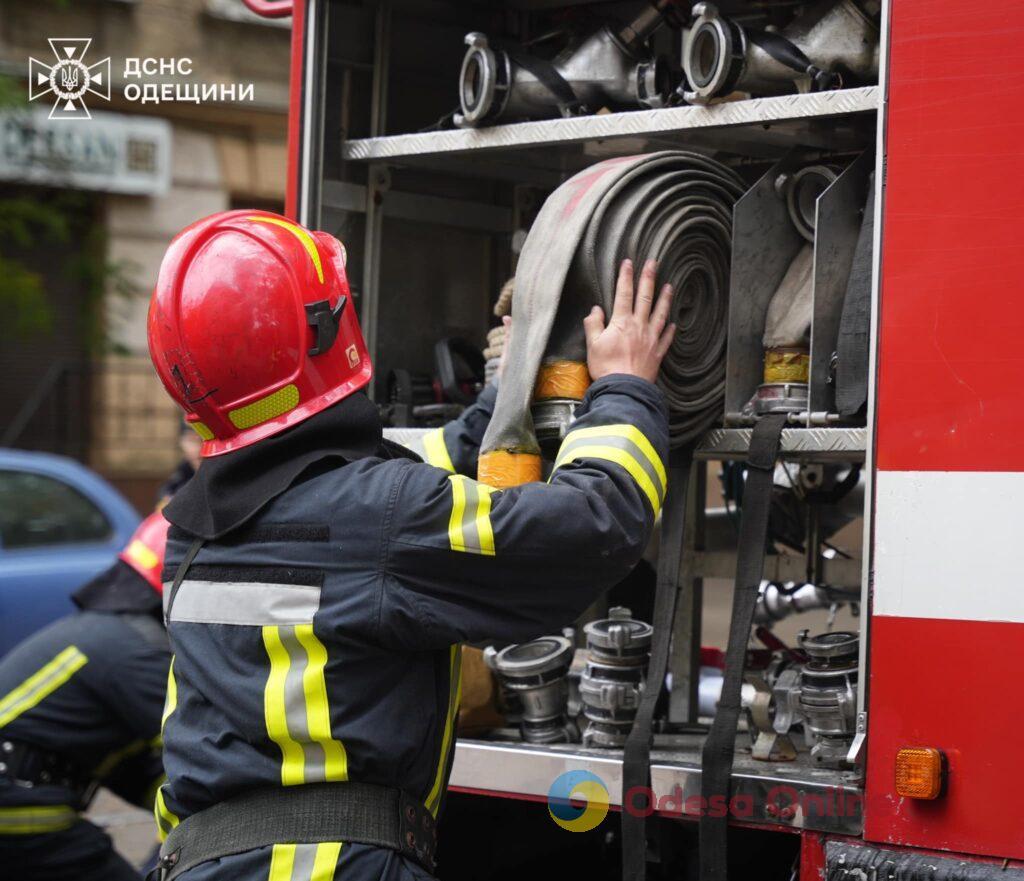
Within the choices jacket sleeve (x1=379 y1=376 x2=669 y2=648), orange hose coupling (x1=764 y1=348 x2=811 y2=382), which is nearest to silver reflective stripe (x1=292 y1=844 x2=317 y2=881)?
jacket sleeve (x1=379 y1=376 x2=669 y2=648)

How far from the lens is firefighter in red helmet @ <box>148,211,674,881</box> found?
226 centimetres

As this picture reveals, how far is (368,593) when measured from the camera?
225 cm

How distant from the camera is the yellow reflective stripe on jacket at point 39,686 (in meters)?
3.84

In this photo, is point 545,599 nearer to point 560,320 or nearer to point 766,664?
point 560,320

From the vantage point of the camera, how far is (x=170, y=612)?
246cm

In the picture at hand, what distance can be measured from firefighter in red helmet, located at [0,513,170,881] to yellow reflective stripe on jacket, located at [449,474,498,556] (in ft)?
5.91

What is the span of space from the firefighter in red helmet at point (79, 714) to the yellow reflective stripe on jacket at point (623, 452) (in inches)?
70.5

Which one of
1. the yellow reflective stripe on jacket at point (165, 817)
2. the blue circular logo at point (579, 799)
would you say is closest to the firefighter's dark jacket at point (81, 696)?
the yellow reflective stripe on jacket at point (165, 817)

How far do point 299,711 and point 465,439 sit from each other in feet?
3.11

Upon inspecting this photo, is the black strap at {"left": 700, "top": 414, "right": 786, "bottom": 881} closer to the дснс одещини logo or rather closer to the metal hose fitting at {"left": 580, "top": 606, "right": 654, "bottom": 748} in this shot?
the metal hose fitting at {"left": 580, "top": 606, "right": 654, "bottom": 748}

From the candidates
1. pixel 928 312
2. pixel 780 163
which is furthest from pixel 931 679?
pixel 780 163

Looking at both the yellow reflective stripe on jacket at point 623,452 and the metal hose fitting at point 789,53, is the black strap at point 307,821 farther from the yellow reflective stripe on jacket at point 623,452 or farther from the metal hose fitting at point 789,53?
the metal hose fitting at point 789,53

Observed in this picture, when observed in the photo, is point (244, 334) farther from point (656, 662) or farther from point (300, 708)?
point (656, 662)

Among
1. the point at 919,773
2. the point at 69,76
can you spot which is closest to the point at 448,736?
the point at 919,773
